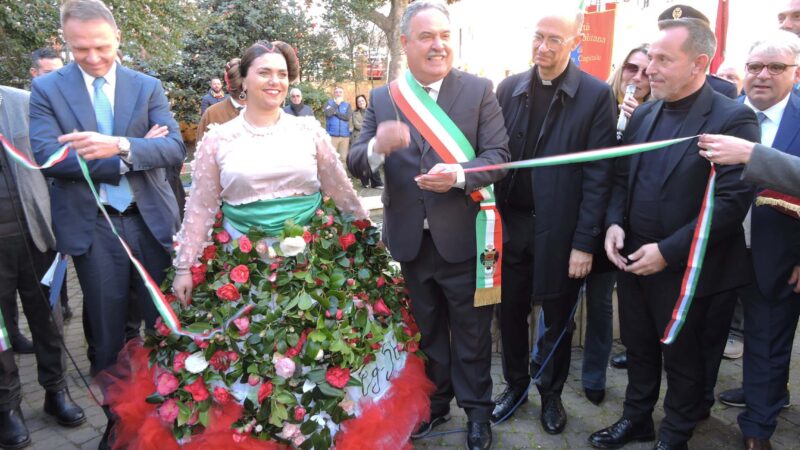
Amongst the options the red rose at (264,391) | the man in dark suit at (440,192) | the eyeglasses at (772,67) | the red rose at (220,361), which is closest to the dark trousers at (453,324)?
the man in dark suit at (440,192)

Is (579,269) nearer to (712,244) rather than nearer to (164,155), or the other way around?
(712,244)

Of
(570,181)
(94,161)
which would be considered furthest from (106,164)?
(570,181)

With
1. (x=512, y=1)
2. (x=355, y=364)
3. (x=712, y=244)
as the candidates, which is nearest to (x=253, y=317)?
(x=355, y=364)

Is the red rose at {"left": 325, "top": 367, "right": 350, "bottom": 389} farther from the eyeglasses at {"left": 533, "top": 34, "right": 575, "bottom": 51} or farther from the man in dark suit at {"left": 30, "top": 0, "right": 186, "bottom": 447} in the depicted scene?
the eyeglasses at {"left": 533, "top": 34, "right": 575, "bottom": 51}

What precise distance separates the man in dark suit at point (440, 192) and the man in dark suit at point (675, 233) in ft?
2.45

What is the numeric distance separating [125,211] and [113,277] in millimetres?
368

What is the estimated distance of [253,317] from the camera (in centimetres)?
269

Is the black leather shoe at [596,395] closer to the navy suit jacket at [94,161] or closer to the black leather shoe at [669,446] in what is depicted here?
the black leather shoe at [669,446]

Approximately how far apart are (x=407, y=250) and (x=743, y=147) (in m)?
1.62

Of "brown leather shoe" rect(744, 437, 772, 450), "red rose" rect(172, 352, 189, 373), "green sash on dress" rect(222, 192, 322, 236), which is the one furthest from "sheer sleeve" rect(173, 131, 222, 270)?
"brown leather shoe" rect(744, 437, 772, 450)

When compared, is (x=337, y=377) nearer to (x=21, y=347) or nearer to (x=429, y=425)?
(x=429, y=425)

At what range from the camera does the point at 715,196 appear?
8.40ft

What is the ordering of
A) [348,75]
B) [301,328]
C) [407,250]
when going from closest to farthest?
[301,328]
[407,250]
[348,75]

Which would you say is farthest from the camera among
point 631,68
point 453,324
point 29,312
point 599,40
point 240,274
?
point 599,40
